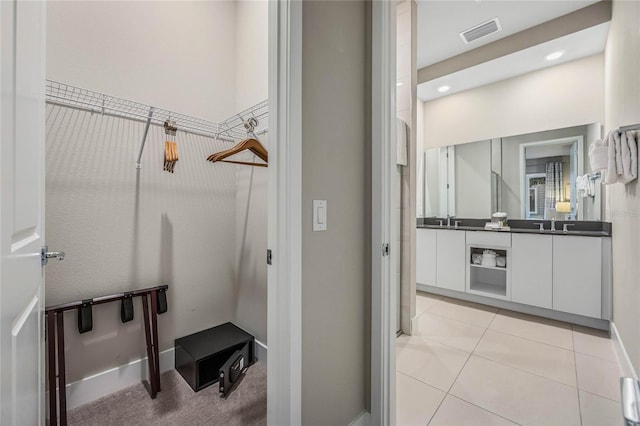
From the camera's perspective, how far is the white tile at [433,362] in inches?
69.7

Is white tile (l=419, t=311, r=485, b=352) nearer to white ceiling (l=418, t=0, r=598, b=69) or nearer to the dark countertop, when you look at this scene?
the dark countertop

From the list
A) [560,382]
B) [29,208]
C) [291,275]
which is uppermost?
[29,208]

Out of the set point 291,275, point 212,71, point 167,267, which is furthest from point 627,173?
point 167,267

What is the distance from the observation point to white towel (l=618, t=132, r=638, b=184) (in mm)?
1578

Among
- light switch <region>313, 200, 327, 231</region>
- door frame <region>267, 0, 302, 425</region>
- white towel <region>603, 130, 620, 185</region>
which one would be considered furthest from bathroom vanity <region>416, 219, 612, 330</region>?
door frame <region>267, 0, 302, 425</region>

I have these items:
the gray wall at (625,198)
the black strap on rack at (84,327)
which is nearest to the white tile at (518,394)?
the gray wall at (625,198)

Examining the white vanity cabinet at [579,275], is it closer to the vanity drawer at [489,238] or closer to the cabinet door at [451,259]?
the vanity drawer at [489,238]

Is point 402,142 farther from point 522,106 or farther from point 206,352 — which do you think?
point 206,352

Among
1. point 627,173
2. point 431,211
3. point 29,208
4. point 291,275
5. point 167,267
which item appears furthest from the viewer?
point 431,211

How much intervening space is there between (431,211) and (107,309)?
3.55m

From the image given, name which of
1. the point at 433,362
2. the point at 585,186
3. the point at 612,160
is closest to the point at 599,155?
the point at 612,160

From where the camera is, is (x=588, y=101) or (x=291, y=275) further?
(x=588, y=101)

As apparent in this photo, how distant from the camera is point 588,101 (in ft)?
9.04

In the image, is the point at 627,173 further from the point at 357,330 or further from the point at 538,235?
Result: the point at 357,330
